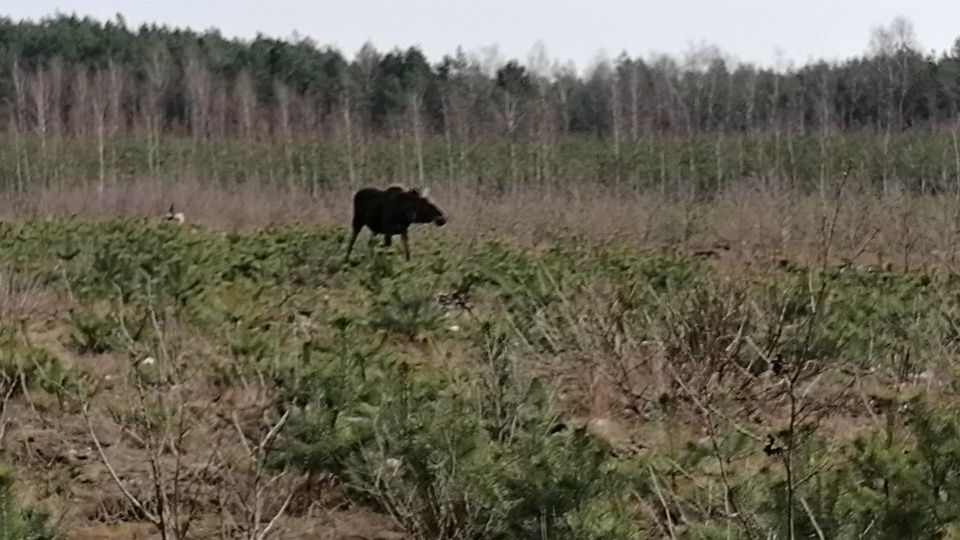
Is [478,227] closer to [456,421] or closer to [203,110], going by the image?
[456,421]

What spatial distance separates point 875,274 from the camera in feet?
37.8

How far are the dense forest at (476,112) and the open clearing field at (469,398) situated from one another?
21.0 meters

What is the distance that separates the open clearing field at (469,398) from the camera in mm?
3422

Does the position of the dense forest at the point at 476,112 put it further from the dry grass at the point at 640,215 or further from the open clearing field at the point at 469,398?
the open clearing field at the point at 469,398

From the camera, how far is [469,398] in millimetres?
5098

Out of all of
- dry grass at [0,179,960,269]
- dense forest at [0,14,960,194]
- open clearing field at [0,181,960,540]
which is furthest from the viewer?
dense forest at [0,14,960,194]

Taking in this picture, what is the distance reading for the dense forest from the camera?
36094 mm

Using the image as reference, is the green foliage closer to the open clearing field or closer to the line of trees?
the open clearing field

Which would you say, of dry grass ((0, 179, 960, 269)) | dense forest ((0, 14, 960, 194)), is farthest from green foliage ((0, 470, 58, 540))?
dense forest ((0, 14, 960, 194))

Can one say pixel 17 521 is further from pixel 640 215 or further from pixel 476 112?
pixel 476 112

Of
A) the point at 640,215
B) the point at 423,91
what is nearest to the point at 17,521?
the point at 640,215

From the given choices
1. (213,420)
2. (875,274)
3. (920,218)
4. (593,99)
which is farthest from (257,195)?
(593,99)

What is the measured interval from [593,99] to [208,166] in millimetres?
20226

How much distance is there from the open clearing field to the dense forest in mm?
21044
